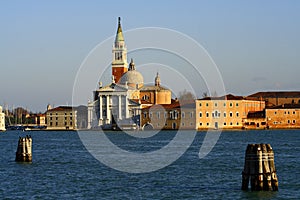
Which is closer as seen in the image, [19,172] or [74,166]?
[19,172]

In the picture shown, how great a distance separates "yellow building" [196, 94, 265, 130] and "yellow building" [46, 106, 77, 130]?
68.4 ft

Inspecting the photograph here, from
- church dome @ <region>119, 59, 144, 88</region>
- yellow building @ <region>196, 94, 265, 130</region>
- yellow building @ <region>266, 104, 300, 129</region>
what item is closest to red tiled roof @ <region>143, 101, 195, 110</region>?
yellow building @ <region>196, 94, 265, 130</region>

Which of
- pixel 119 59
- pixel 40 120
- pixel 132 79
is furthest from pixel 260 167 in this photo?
pixel 40 120

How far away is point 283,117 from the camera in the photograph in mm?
85875

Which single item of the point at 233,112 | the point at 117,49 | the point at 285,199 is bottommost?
the point at 285,199

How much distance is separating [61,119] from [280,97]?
2999cm

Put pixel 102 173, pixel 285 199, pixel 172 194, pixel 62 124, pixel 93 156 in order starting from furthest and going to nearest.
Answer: pixel 62 124, pixel 93 156, pixel 102 173, pixel 172 194, pixel 285 199

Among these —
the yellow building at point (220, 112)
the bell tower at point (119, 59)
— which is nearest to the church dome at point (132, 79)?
the bell tower at point (119, 59)

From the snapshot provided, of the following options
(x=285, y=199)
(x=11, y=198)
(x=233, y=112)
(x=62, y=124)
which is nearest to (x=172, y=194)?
(x=285, y=199)

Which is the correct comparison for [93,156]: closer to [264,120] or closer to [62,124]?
[264,120]

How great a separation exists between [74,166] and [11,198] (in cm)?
869

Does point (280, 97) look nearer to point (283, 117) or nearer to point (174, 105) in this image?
point (283, 117)

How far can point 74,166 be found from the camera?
2600 cm

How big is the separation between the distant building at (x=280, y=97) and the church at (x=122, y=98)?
16.2m
